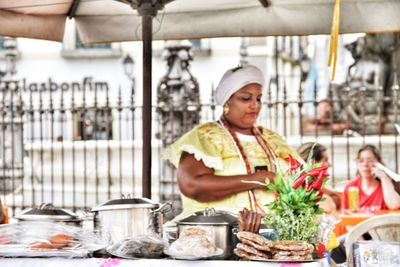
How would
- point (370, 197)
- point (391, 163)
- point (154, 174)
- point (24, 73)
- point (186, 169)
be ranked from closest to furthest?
point (186, 169)
point (370, 197)
point (391, 163)
point (154, 174)
point (24, 73)

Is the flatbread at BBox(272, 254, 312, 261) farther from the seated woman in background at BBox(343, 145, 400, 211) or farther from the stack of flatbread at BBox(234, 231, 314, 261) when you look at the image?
the seated woman in background at BBox(343, 145, 400, 211)

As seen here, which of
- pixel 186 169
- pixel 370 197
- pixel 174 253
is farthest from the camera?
pixel 370 197

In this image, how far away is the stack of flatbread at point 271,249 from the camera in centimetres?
400

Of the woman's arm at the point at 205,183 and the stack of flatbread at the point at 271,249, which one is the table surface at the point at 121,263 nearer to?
the stack of flatbread at the point at 271,249

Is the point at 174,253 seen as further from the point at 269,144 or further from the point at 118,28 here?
the point at 118,28

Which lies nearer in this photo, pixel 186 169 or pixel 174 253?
pixel 174 253

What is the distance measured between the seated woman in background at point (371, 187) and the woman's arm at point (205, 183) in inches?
136

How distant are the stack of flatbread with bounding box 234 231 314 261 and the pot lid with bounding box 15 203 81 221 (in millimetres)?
1013

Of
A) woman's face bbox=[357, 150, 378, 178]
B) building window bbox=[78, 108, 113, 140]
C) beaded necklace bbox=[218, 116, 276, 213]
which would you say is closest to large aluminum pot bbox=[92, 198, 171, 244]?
beaded necklace bbox=[218, 116, 276, 213]

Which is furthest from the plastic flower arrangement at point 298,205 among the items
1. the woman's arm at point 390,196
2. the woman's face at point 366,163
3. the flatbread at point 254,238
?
the woman's face at point 366,163

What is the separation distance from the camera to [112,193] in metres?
14.4

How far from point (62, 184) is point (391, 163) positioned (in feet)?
16.4

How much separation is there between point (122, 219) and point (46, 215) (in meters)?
0.41

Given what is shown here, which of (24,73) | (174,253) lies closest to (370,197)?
(174,253)
